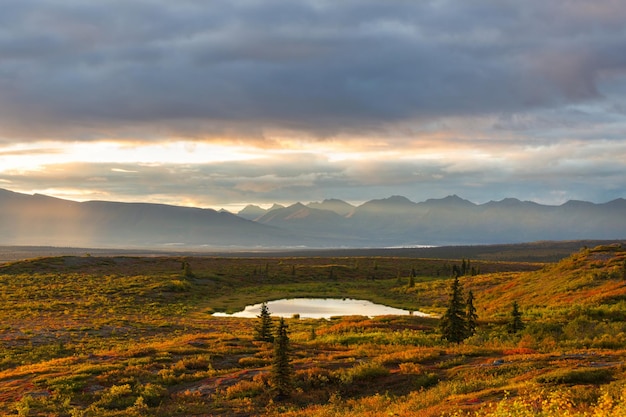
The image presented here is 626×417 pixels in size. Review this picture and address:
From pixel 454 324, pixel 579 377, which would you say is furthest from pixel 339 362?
pixel 579 377

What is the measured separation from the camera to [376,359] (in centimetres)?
2533

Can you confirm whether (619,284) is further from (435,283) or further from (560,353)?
(435,283)

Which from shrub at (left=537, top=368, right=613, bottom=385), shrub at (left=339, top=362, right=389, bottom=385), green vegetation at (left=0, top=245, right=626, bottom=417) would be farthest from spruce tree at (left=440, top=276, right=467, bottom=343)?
shrub at (left=537, top=368, right=613, bottom=385)

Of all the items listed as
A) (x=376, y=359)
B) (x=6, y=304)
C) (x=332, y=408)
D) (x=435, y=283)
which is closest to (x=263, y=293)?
(x=435, y=283)

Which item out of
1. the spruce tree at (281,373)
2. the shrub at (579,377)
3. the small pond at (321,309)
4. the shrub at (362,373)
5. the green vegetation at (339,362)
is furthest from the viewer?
the small pond at (321,309)

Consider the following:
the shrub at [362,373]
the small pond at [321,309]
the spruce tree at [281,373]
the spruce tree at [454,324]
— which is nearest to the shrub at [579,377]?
the shrub at [362,373]

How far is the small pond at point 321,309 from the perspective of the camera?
69125mm

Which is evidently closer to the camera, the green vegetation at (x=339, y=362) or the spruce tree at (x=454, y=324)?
the green vegetation at (x=339, y=362)

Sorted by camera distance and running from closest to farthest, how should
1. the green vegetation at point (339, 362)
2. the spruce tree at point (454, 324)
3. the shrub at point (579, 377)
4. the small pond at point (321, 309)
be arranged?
the shrub at point (579, 377)
the green vegetation at point (339, 362)
the spruce tree at point (454, 324)
the small pond at point (321, 309)

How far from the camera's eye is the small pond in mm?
69125

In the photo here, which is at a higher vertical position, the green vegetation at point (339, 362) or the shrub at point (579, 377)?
the shrub at point (579, 377)

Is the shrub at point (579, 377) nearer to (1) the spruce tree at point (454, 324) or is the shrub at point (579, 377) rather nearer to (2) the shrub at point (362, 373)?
(2) the shrub at point (362, 373)

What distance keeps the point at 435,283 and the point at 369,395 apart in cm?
7526

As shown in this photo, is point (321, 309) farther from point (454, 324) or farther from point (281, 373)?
point (281, 373)
